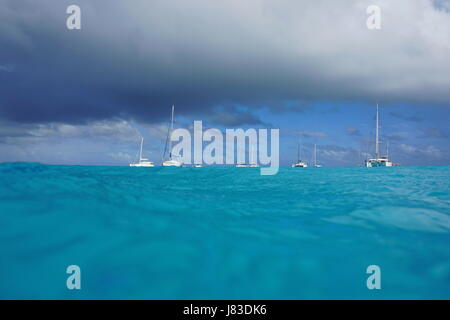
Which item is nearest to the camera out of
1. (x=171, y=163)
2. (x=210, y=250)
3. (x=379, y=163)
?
(x=210, y=250)

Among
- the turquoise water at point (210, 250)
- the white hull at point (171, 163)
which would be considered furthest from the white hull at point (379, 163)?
the turquoise water at point (210, 250)

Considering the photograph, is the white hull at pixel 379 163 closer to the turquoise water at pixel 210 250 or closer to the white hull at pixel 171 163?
the white hull at pixel 171 163

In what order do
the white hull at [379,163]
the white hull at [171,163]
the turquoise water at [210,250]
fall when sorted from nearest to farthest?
the turquoise water at [210,250] → the white hull at [171,163] → the white hull at [379,163]

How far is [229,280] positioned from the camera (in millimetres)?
4469

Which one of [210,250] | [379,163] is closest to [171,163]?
[210,250]

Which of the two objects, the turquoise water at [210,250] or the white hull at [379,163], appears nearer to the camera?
the turquoise water at [210,250]

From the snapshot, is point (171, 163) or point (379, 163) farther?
point (379, 163)

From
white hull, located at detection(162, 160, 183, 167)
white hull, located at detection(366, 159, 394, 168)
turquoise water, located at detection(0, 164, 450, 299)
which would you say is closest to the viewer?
turquoise water, located at detection(0, 164, 450, 299)

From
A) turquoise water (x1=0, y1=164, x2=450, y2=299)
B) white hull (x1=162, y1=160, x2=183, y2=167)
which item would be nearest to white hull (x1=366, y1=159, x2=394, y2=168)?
white hull (x1=162, y1=160, x2=183, y2=167)

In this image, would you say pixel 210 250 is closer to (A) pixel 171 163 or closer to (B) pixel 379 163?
(A) pixel 171 163

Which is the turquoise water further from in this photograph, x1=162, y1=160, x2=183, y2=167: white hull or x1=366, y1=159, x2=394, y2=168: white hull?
x1=366, y1=159, x2=394, y2=168: white hull

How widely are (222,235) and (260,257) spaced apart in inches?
56.1

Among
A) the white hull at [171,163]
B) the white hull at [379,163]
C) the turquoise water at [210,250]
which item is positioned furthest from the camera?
the white hull at [379,163]
